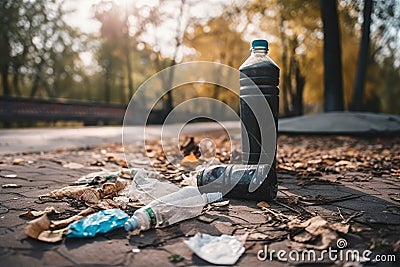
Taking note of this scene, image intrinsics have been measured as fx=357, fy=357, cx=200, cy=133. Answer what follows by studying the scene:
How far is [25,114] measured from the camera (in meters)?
13.2

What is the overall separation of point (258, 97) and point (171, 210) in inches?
44.0

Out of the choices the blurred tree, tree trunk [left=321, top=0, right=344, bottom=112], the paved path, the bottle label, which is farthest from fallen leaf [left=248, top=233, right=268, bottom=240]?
the blurred tree

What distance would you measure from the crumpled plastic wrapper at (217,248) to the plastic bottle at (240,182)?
728mm

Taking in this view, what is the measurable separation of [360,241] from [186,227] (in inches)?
33.5

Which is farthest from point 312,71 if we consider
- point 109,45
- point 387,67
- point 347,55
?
point 109,45

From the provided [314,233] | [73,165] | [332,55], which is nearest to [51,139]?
[73,165]

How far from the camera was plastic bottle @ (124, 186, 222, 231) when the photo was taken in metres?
1.84

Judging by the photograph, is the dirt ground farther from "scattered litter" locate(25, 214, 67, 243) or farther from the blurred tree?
the blurred tree

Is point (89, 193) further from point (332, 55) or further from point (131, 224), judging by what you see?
point (332, 55)

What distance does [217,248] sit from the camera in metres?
1.59

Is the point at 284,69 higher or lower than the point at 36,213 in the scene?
higher

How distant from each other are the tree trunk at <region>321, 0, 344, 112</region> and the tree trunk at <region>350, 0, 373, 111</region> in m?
1.93

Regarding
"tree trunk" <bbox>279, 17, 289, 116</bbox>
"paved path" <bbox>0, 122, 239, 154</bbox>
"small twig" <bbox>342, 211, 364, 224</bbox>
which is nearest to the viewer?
"small twig" <bbox>342, 211, 364, 224</bbox>

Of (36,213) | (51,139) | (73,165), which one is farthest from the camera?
(51,139)
